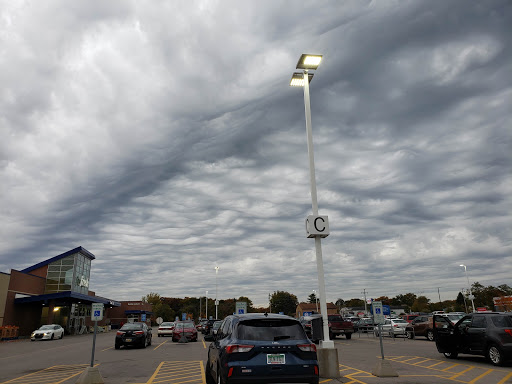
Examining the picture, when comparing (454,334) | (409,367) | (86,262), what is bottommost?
(409,367)

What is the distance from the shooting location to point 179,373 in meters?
12.1

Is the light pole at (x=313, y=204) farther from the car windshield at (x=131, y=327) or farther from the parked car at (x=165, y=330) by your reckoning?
the parked car at (x=165, y=330)

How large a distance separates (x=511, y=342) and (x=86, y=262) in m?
58.3

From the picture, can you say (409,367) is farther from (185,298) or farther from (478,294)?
(185,298)

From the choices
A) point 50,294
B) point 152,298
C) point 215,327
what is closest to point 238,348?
point 215,327

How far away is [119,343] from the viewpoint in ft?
72.7

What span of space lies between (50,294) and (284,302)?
99.7 metres

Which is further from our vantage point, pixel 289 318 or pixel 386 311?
pixel 386 311

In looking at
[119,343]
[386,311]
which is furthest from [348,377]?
[119,343]

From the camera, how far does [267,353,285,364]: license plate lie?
6379mm

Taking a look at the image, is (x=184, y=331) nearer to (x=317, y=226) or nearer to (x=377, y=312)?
(x=377, y=312)

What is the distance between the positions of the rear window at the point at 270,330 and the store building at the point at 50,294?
42.1m

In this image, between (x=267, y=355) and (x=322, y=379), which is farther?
(x=322, y=379)

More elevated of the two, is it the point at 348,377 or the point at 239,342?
the point at 239,342
